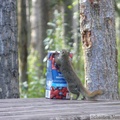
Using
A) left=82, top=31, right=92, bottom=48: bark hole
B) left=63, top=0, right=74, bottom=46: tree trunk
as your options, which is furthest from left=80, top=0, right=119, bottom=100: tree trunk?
left=63, top=0, right=74, bottom=46: tree trunk

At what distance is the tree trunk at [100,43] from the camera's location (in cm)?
522

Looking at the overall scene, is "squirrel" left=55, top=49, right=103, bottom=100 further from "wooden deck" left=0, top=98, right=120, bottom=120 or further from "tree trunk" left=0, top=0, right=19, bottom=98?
"tree trunk" left=0, top=0, right=19, bottom=98

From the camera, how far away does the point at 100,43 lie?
5.23m

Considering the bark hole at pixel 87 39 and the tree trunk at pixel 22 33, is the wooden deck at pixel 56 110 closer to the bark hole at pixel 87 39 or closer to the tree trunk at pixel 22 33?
the bark hole at pixel 87 39

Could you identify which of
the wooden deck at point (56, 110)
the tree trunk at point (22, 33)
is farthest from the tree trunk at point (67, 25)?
the wooden deck at point (56, 110)

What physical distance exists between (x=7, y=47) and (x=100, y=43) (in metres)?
1.07

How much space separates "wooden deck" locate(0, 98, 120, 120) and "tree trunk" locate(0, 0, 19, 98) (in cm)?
121

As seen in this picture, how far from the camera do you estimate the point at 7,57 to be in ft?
16.0

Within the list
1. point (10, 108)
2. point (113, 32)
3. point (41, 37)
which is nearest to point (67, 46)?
point (41, 37)

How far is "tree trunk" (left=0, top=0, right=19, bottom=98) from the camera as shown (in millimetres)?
4875

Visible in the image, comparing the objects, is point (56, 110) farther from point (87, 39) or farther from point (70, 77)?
point (87, 39)

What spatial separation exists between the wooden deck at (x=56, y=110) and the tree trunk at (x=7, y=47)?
47.8 inches

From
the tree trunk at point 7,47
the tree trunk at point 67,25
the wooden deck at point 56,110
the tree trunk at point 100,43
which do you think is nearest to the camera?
the wooden deck at point 56,110

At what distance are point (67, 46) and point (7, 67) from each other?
193 inches
